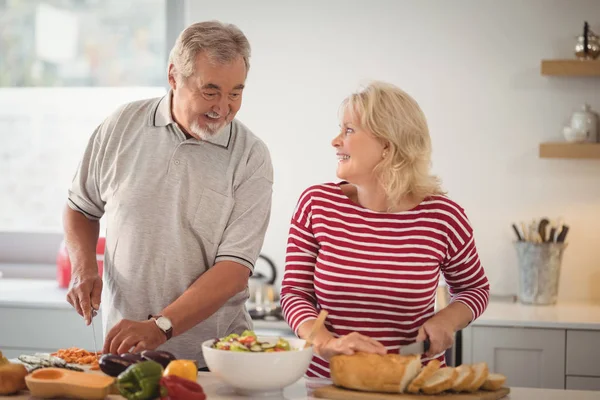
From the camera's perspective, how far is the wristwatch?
1.87 m

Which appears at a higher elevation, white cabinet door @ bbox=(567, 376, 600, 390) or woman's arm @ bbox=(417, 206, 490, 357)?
woman's arm @ bbox=(417, 206, 490, 357)

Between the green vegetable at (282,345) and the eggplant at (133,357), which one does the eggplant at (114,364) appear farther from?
the green vegetable at (282,345)

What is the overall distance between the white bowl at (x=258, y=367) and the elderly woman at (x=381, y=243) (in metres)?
0.25

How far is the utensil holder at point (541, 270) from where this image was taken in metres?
3.41

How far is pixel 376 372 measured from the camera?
64.2 inches

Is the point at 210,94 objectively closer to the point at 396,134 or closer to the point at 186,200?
the point at 186,200

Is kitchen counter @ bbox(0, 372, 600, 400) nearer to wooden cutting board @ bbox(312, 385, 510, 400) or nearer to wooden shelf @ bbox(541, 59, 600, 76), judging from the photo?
wooden cutting board @ bbox(312, 385, 510, 400)

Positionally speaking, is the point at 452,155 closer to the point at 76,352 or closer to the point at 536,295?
the point at 536,295

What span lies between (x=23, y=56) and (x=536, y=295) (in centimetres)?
267

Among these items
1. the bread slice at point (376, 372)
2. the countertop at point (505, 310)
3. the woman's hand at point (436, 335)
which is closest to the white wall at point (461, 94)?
the countertop at point (505, 310)

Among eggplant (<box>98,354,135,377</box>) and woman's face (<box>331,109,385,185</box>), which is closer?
eggplant (<box>98,354,135,377</box>)

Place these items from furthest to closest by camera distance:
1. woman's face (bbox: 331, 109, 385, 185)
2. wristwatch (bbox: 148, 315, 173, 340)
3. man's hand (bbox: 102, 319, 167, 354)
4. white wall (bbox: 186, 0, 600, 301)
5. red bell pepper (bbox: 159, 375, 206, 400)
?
white wall (bbox: 186, 0, 600, 301)
woman's face (bbox: 331, 109, 385, 185)
wristwatch (bbox: 148, 315, 173, 340)
man's hand (bbox: 102, 319, 167, 354)
red bell pepper (bbox: 159, 375, 206, 400)

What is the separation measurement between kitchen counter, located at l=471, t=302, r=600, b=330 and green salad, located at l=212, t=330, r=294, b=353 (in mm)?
1646

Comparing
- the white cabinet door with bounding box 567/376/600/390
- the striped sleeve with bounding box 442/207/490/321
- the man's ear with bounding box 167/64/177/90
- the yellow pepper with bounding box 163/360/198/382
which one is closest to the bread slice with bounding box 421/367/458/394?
the striped sleeve with bounding box 442/207/490/321
